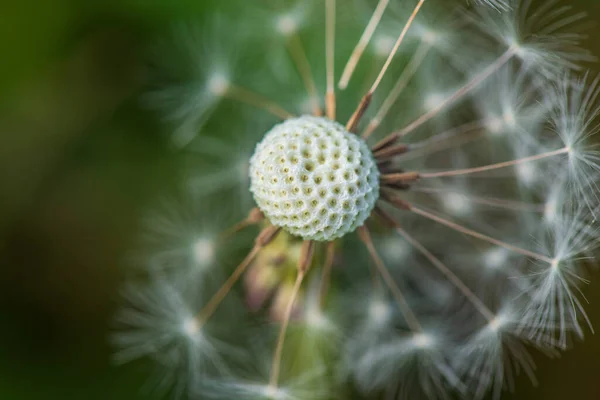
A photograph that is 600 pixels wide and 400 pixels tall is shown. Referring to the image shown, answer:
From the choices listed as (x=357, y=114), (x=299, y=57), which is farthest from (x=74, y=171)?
(x=357, y=114)

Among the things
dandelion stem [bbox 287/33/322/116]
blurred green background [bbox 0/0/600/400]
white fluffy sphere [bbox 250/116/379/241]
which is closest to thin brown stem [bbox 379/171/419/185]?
white fluffy sphere [bbox 250/116/379/241]

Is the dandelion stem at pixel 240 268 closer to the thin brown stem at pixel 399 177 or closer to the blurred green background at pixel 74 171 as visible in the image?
the thin brown stem at pixel 399 177

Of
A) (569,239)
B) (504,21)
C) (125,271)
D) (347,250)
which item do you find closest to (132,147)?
(125,271)

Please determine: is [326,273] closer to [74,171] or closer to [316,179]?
[316,179]

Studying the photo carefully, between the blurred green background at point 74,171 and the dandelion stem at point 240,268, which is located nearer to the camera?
the dandelion stem at point 240,268

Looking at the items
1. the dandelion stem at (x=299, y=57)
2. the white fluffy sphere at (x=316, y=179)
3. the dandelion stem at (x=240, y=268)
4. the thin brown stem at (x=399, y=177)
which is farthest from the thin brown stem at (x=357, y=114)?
the dandelion stem at (x=299, y=57)

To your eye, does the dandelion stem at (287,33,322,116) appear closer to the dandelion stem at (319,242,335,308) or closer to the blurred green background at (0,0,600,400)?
the blurred green background at (0,0,600,400)

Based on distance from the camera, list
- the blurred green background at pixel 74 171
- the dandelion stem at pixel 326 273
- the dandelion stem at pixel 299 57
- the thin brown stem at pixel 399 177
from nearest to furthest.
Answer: the thin brown stem at pixel 399 177 < the dandelion stem at pixel 326 273 < the dandelion stem at pixel 299 57 < the blurred green background at pixel 74 171
